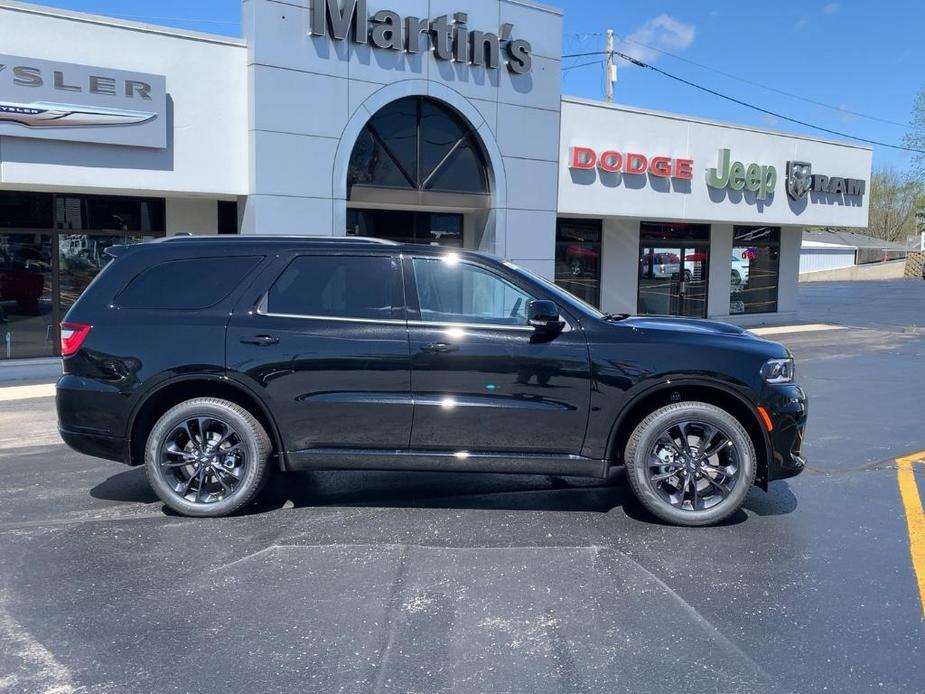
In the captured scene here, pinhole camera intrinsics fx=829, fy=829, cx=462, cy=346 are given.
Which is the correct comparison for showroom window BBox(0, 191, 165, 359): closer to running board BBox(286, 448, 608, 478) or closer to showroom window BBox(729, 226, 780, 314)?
running board BBox(286, 448, 608, 478)

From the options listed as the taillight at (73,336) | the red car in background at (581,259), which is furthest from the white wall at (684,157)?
the taillight at (73,336)

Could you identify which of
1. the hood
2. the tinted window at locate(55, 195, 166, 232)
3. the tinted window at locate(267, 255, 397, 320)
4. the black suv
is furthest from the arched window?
the hood

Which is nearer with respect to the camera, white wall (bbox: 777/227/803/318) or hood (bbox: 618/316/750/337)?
hood (bbox: 618/316/750/337)

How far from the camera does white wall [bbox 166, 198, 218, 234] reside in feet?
44.3

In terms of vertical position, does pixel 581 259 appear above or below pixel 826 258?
below

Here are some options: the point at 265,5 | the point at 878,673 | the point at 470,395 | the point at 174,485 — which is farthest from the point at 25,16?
the point at 878,673

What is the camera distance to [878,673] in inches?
144

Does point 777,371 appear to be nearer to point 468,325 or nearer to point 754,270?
point 468,325

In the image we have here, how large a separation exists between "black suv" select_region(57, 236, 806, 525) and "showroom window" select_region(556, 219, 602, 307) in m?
12.6

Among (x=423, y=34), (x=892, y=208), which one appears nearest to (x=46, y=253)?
(x=423, y=34)

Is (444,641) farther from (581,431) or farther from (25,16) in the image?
(25,16)

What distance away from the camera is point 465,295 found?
18.7 feet

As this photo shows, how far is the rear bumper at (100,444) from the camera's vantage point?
568cm

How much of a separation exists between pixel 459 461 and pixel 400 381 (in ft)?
2.20
